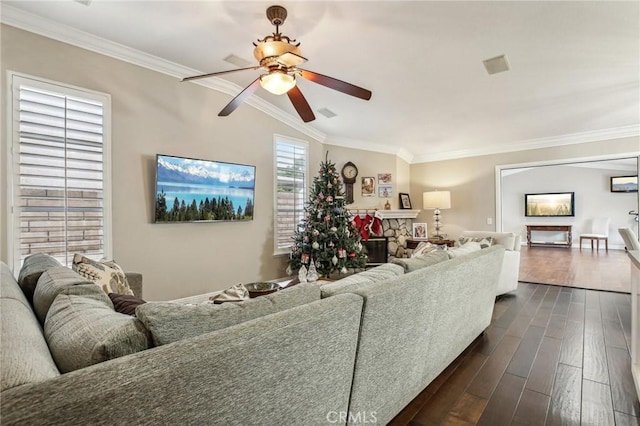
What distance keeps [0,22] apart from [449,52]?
407 cm

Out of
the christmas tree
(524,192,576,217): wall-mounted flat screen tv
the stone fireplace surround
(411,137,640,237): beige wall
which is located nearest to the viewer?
the christmas tree

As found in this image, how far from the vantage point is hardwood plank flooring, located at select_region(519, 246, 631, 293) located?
4754mm

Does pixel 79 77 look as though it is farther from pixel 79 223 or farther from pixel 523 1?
pixel 523 1

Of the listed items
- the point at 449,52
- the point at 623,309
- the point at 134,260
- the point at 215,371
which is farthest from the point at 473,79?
the point at 134,260

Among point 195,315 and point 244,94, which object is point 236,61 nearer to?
point 244,94

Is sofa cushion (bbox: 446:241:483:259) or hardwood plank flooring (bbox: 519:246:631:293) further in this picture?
hardwood plank flooring (bbox: 519:246:631:293)

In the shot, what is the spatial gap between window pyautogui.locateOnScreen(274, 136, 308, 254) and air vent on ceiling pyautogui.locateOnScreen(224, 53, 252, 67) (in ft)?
4.65

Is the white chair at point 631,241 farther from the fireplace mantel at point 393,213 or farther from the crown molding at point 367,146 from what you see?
the crown molding at point 367,146

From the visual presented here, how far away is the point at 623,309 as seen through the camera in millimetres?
3535

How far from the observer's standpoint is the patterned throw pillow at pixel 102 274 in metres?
2.08

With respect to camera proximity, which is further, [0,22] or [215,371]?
[0,22]

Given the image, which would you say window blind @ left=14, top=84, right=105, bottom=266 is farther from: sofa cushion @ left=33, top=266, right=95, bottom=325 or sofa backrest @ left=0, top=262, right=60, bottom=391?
sofa backrest @ left=0, top=262, right=60, bottom=391

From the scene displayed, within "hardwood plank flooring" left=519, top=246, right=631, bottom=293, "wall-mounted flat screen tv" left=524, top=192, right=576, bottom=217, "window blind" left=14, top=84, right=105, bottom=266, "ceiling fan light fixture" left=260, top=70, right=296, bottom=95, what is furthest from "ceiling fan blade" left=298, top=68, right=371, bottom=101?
"wall-mounted flat screen tv" left=524, top=192, right=576, bottom=217

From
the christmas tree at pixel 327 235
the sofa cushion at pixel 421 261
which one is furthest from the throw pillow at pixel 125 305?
the christmas tree at pixel 327 235
